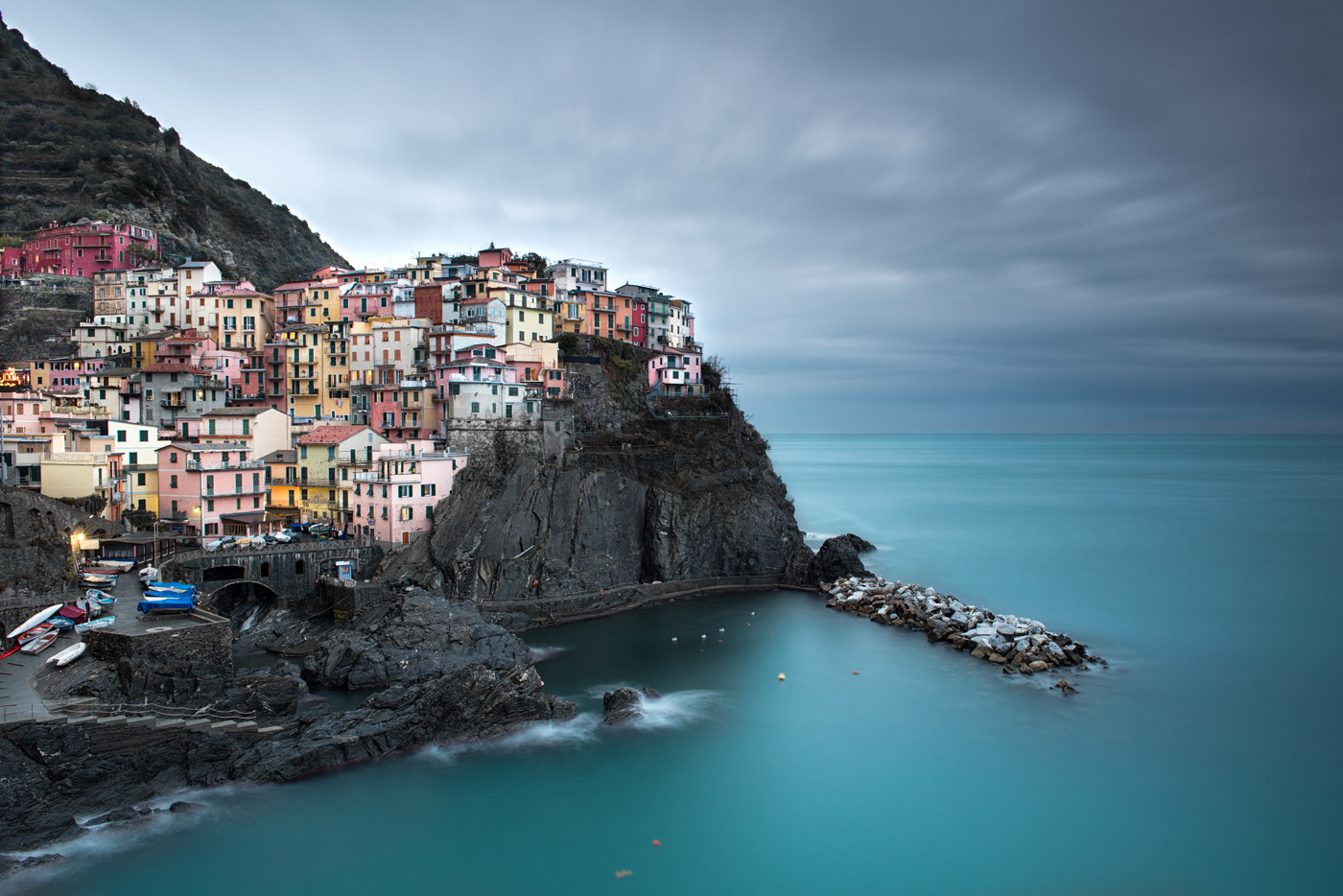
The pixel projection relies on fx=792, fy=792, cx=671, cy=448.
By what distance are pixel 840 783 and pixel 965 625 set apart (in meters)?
15.3

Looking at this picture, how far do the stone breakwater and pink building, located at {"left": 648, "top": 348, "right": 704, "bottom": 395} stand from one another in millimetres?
19662

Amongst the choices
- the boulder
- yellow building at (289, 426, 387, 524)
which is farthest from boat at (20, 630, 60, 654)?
the boulder

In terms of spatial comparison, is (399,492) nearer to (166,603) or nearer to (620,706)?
(166,603)

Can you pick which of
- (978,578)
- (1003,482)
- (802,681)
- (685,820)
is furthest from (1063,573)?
(1003,482)

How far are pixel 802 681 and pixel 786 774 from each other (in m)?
8.00

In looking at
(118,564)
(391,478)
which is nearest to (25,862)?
(118,564)

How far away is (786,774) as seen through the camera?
2698 centimetres

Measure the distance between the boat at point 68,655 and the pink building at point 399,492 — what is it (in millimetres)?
16476

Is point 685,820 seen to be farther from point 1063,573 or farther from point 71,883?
point 1063,573

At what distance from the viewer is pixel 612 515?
46.6 meters

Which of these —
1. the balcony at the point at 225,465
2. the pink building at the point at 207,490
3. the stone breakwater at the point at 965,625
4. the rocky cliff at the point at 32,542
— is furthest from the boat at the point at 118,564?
the stone breakwater at the point at 965,625

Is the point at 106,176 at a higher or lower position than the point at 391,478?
higher

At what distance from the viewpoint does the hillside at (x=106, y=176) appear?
75438 millimetres

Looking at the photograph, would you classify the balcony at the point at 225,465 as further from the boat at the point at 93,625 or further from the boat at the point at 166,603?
the boat at the point at 93,625
